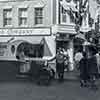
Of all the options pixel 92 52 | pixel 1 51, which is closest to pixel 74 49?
pixel 92 52

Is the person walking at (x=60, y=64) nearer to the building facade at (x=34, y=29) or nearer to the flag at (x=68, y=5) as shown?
the building facade at (x=34, y=29)

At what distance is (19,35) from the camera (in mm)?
6758

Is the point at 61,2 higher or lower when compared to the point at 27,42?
higher

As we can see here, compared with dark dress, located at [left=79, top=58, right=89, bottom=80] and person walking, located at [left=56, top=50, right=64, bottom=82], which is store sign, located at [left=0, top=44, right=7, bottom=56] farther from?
dark dress, located at [left=79, top=58, right=89, bottom=80]

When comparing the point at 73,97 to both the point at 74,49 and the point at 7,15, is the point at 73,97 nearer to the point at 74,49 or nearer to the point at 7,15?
the point at 74,49

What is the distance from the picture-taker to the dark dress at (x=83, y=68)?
6.48 m

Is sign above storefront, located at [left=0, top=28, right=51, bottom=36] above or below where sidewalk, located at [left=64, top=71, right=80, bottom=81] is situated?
above

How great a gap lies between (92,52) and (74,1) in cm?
116

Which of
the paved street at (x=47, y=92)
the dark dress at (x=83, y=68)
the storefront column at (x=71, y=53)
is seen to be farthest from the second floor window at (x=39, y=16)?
the paved street at (x=47, y=92)

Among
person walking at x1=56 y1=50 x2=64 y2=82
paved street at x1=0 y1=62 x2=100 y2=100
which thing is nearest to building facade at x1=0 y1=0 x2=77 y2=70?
person walking at x1=56 y1=50 x2=64 y2=82

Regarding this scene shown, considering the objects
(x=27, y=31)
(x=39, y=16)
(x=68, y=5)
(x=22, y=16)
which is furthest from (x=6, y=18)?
(x=68, y=5)

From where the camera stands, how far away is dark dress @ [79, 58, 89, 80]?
21.2 ft

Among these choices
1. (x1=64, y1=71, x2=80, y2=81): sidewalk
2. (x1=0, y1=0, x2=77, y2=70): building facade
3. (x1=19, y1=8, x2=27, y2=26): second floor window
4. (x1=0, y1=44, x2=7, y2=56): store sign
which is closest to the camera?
(x1=64, y1=71, x2=80, y2=81): sidewalk

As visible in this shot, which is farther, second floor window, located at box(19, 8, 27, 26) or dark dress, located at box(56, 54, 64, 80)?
second floor window, located at box(19, 8, 27, 26)
